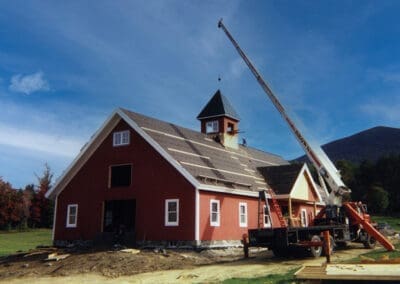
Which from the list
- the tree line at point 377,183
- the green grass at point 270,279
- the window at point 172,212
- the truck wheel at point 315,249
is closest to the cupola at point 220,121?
the window at point 172,212

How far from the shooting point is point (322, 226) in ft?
70.0

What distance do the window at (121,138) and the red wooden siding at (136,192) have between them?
0.27 meters

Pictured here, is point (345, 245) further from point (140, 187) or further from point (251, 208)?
point (140, 187)

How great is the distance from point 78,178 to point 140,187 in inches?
199

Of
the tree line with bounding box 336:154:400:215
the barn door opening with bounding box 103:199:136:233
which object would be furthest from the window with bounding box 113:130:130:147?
the tree line with bounding box 336:154:400:215

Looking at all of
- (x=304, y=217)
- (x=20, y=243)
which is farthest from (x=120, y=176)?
(x=20, y=243)

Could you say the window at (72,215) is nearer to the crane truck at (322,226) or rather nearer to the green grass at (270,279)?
the crane truck at (322,226)

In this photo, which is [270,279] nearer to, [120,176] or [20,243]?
[120,176]

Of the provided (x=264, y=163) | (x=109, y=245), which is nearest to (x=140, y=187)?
(x=109, y=245)

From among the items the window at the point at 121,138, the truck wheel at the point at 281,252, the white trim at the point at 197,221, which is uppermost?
the window at the point at 121,138

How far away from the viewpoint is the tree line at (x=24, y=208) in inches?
2381

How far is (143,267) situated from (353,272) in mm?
9416

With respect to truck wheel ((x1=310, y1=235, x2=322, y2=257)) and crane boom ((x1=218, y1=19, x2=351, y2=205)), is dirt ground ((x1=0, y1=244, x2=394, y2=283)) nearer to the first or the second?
truck wheel ((x1=310, y1=235, x2=322, y2=257))

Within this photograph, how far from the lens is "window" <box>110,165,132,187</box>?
27.9 meters
